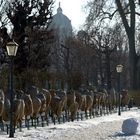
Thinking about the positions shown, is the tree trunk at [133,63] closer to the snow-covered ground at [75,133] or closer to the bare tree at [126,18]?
the bare tree at [126,18]

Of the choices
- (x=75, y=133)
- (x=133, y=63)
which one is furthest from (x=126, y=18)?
(x=75, y=133)

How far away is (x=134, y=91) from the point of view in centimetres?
4894

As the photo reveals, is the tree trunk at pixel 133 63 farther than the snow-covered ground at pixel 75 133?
Yes

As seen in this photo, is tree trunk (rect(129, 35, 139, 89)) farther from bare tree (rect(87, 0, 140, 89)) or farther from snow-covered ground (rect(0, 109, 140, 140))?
snow-covered ground (rect(0, 109, 140, 140))

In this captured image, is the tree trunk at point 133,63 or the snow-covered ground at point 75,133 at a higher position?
the tree trunk at point 133,63

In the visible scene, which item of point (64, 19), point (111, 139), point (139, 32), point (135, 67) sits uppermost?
point (64, 19)

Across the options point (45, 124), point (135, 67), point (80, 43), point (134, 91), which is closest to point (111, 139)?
point (45, 124)

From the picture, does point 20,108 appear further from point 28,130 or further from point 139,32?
point 139,32

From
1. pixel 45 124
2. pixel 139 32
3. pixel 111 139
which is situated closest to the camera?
pixel 111 139

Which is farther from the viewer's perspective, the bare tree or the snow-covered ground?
the bare tree

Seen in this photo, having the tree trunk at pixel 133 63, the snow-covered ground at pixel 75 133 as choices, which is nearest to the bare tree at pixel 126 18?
the tree trunk at pixel 133 63

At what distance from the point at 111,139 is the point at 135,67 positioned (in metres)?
33.3

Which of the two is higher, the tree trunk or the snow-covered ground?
the tree trunk

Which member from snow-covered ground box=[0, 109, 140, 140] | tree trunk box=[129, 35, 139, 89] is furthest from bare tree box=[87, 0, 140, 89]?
snow-covered ground box=[0, 109, 140, 140]
